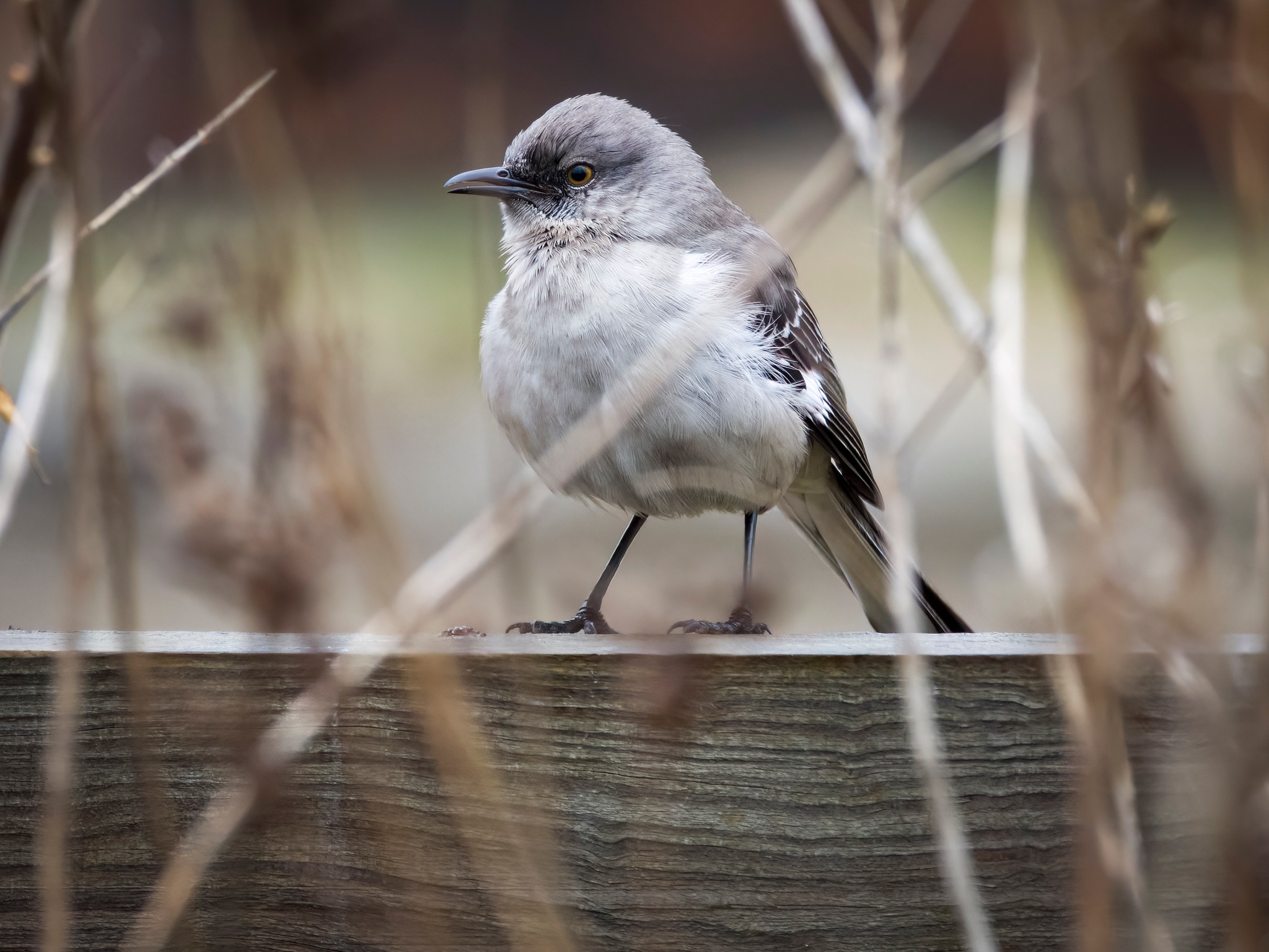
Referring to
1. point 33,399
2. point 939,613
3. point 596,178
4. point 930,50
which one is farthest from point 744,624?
point 33,399

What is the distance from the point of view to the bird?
2.53 metres

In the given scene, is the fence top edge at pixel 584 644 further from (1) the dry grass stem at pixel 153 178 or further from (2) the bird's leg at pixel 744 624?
(1) the dry grass stem at pixel 153 178

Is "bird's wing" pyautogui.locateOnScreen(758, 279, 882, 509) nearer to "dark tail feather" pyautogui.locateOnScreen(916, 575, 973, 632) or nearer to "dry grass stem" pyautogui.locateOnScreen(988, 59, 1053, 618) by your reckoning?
"dark tail feather" pyautogui.locateOnScreen(916, 575, 973, 632)

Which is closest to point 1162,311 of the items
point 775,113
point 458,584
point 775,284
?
point 458,584

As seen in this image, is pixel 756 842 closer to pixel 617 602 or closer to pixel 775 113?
pixel 617 602

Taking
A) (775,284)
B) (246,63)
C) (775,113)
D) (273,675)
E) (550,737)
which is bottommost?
(550,737)

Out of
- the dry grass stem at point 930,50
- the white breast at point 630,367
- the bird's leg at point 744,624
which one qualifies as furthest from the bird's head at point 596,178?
the dry grass stem at point 930,50

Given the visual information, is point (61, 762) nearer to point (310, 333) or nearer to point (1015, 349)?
point (310, 333)

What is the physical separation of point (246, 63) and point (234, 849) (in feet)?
3.56

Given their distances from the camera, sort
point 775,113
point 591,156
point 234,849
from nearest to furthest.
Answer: point 234,849 < point 591,156 < point 775,113

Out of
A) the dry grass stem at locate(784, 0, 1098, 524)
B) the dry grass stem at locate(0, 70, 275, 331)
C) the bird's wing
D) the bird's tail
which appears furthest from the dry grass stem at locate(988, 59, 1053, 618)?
the bird's tail

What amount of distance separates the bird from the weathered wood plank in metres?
0.54

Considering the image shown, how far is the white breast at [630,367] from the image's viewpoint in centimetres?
251

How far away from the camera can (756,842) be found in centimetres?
166
